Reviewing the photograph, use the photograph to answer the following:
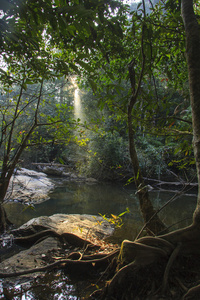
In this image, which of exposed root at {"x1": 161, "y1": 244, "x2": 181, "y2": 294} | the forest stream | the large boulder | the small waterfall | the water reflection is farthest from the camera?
the small waterfall

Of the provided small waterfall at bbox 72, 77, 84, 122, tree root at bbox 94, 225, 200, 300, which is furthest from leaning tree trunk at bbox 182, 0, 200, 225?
small waterfall at bbox 72, 77, 84, 122

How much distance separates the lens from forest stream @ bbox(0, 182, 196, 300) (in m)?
2.41

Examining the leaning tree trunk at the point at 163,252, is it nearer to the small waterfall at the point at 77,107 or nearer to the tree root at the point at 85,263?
the tree root at the point at 85,263

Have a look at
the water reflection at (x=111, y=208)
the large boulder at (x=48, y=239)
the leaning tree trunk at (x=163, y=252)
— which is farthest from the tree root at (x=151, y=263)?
the water reflection at (x=111, y=208)

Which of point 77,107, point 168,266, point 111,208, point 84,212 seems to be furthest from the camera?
point 77,107

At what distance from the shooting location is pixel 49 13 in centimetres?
107

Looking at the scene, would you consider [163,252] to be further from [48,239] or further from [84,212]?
[84,212]

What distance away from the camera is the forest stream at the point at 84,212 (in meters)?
2.41

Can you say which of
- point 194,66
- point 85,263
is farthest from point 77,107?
point 194,66

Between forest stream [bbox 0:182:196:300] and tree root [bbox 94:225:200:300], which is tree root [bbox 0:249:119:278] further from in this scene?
tree root [bbox 94:225:200:300]

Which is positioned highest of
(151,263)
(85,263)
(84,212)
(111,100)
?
(111,100)

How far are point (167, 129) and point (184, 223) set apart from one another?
14.5ft

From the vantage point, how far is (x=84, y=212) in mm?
7227

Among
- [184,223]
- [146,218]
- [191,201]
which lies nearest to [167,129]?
[146,218]
